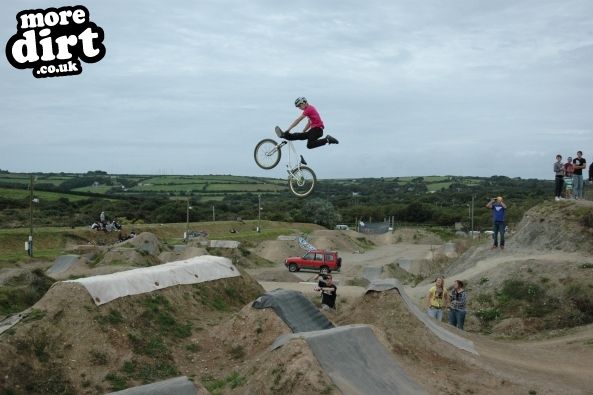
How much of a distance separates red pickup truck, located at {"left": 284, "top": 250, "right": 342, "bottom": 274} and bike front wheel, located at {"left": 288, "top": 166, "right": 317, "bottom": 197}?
34.9 m

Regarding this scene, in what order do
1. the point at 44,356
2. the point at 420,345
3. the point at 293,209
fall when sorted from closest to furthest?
the point at 44,356 → the point at 420,345 → the point at 293,209

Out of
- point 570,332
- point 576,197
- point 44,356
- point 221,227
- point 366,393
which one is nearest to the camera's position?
point 366,393

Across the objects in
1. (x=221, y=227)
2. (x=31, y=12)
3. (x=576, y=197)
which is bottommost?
(x=221, y=227)

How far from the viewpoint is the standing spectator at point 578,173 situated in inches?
1013

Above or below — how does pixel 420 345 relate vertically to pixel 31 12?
below

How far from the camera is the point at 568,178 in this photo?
98.4ft

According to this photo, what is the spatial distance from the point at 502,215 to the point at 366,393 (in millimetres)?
16785

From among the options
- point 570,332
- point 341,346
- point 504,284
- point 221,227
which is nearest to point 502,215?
point 504,284

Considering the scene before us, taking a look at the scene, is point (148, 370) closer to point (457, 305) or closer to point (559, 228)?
point (457, 305)

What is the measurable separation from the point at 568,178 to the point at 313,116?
2109 cm

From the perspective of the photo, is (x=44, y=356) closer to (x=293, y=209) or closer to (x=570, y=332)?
(x=570, y=332)

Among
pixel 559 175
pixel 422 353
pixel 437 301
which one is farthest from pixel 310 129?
pixel 559 175

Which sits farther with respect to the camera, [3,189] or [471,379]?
[3,189]

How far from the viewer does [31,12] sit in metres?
12.3
